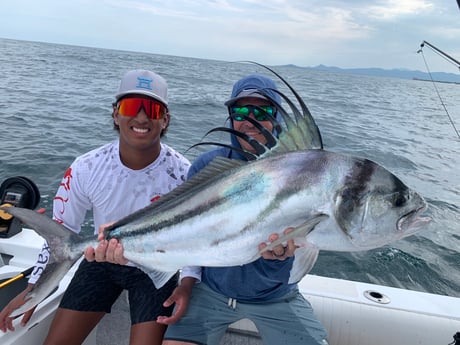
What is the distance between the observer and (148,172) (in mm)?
2920

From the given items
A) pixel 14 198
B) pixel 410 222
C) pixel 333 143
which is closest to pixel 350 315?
pixel 410 222

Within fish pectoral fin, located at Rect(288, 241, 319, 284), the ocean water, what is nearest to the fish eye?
fish pectoral fin, located at Rect(288, 241, 319, 284)

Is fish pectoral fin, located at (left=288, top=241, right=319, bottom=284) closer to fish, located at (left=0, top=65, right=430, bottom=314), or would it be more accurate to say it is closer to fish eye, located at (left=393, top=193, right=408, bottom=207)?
fish, located at (left=0, top=65, right=430, bottom=314)

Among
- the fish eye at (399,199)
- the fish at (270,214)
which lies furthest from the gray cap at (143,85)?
the fish eye at (399,199)

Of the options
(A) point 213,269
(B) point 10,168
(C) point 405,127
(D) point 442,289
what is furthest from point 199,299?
(C) point 405,127

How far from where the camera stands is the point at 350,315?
3104 mm

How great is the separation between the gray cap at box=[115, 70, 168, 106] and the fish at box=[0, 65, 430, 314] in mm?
904

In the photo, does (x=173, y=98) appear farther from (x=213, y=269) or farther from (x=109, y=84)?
(x=213, y=269)

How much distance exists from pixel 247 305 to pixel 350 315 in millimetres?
995

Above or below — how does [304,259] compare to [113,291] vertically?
above

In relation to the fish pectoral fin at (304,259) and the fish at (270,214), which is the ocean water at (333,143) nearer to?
the fish pectoral fin at (304,259)

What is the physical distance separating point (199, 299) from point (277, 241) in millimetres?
1221

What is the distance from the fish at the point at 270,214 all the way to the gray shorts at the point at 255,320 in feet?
1.73

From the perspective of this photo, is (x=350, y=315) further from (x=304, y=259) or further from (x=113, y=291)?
(x=113, y=291)
